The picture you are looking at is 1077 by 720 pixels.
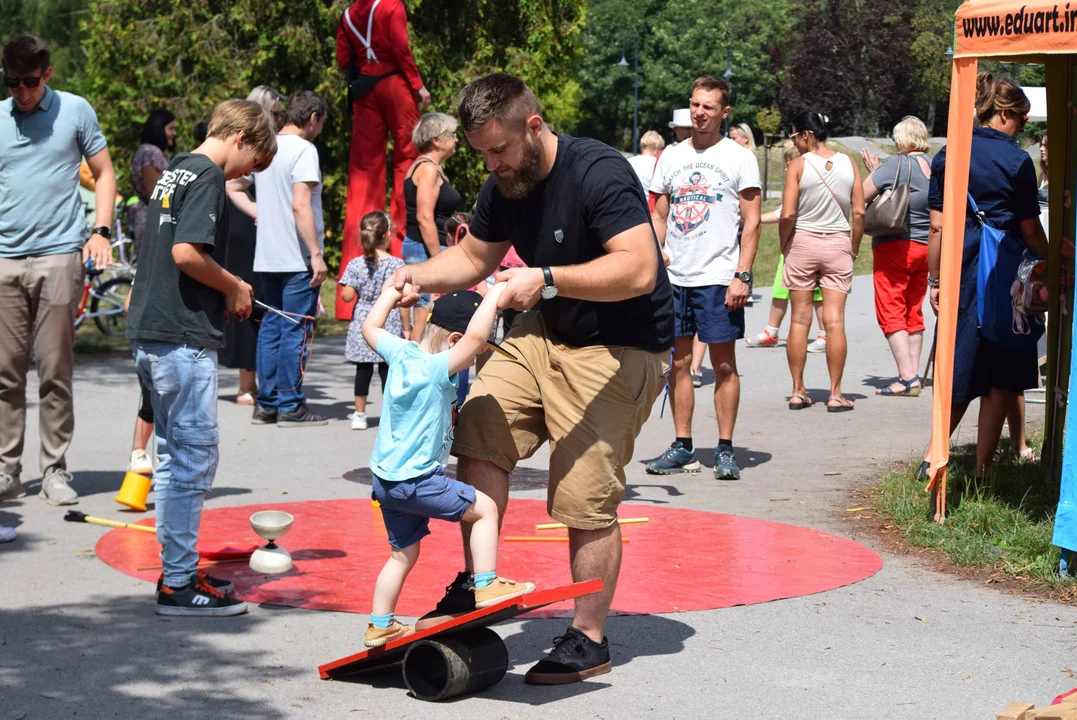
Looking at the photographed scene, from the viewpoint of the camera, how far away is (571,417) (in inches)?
184

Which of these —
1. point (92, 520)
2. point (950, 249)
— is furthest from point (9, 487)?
point (950, 249)

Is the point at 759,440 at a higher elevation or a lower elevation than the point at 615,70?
lower

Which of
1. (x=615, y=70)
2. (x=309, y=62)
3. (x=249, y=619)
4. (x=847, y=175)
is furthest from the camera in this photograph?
(x=615, y=70)

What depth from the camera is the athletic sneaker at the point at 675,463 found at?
27.6ft

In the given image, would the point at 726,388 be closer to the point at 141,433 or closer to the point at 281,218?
the point at 141,433

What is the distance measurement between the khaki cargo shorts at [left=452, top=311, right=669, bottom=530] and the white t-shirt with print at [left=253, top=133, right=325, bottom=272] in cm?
534

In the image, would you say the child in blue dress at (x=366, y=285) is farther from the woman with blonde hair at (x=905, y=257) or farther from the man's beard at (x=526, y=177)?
the man's beard at (x=526, y=177)

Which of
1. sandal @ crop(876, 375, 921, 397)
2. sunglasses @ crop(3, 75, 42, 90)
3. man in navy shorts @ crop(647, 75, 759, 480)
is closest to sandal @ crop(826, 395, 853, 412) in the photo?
sandal @ crop(876, 375, 921, 397)

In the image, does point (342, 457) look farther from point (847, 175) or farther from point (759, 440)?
point (847, 175)

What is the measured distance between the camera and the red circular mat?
5613 mm

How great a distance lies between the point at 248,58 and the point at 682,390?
1675cm

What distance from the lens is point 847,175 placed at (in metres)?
10.8

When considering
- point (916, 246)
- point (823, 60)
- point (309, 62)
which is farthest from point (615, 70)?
point (916, 246)

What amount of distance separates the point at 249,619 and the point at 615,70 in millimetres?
68269
